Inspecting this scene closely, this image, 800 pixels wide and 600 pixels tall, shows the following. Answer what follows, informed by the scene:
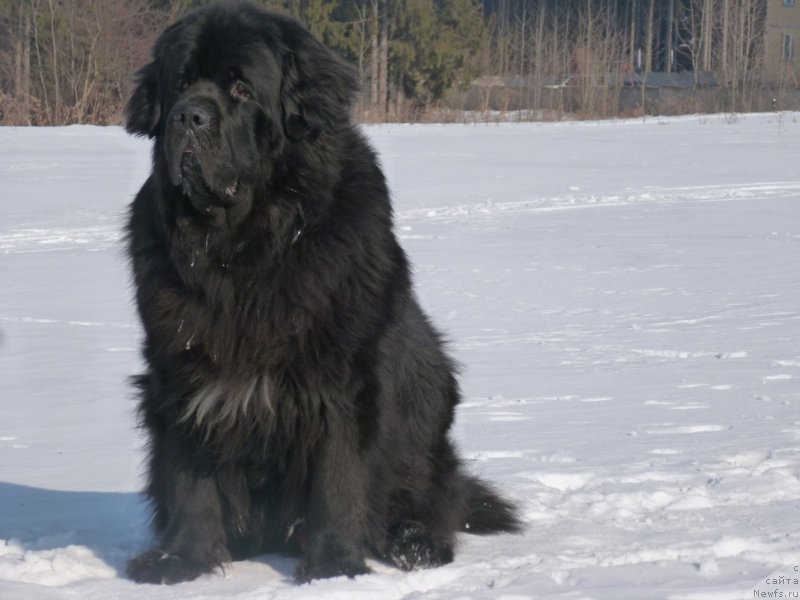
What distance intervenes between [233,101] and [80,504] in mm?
1613

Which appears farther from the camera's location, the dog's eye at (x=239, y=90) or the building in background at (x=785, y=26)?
the building in background at (x=785, y=26)

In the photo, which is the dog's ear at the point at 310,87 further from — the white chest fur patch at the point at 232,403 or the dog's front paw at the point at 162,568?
the dog's front paw at the point at 162,568

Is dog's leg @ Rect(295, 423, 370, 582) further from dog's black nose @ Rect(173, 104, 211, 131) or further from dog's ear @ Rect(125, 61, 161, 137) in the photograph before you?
dog's ear @ Rect(125, 61, 161, 137)

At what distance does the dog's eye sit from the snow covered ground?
3.51 feet

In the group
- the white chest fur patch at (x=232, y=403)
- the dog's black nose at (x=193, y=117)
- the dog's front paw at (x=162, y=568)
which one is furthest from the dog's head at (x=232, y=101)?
the dog's front paw at (x=162, y=568)

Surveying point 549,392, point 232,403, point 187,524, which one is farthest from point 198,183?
point 549,392

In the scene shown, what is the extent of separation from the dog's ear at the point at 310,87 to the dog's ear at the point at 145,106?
401 mm

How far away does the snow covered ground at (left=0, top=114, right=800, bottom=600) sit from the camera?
3.08 metres

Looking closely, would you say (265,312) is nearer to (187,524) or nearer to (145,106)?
(187,524)

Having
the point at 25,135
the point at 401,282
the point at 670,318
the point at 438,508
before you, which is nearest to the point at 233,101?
the point at 401,282

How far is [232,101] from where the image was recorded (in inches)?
125

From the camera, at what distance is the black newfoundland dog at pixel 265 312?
3.06 meters

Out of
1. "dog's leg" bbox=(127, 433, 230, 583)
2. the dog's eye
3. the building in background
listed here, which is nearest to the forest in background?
the building in background

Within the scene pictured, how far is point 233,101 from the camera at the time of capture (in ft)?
10.4
